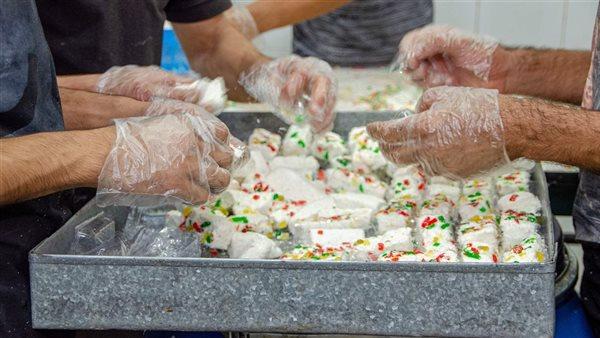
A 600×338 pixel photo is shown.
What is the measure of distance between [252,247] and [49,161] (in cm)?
44

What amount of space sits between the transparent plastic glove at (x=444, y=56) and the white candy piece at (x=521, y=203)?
1.52ft

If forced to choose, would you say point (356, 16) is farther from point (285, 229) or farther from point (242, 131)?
point (285, 229)

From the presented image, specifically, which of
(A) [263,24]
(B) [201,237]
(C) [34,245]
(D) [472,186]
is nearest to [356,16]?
(A) [263,24]

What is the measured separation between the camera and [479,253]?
1.52m

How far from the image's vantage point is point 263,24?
283 centimetres

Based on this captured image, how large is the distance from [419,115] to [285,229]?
39 cm

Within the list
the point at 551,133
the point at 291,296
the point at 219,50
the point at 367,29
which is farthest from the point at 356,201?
the point at 367,29

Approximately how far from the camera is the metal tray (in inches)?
50.6

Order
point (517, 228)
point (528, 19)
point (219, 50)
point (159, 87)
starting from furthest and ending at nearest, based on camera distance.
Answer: point (528, 19) → point (219, 50) → point (159, 87) → point (517, 228)

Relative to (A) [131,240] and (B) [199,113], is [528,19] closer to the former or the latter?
(B) [199,113]

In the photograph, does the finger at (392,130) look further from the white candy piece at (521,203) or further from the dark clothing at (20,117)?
the dark clothing at (20,117)

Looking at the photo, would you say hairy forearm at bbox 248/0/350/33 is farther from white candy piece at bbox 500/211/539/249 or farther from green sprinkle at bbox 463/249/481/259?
green sprinkle at bbox 463/249/481/259

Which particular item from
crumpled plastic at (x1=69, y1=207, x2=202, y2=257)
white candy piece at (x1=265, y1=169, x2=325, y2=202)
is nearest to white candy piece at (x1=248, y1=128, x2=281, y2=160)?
white candy piece at (x1=265, y1=169, x2=325, y2=202)

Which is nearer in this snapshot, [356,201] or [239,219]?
[239,219]
